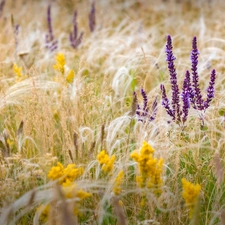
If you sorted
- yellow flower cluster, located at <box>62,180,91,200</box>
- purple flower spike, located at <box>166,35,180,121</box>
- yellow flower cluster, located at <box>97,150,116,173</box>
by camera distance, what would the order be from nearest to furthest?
yellow flower cluster, located at <box>62,180,91,200</box>, yellow flower cluster, located at <box>97,150,116,173</box>, purple flower spike, located at <box>166,35,180,121</box>

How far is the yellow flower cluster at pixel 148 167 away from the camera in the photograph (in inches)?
59.5

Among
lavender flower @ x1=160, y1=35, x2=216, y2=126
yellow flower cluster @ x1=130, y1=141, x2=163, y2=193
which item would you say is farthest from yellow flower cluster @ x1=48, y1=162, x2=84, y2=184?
lavender flower @ x1=160, y1=35, x2=216, y2=126

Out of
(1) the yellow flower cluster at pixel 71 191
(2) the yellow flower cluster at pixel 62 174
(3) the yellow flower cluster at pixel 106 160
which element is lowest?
(1) the yellow flower cluster at pixel 71 191

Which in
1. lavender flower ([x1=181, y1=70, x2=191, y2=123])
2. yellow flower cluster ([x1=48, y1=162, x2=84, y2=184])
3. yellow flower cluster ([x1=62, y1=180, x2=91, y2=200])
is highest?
lavender flower ([x1=181, y1=70, x2=191, y2=123])

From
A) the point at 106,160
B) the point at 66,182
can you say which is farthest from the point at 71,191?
the point at 106,160

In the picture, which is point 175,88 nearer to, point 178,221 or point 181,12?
point 178,221

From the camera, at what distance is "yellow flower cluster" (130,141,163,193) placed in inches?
59.5

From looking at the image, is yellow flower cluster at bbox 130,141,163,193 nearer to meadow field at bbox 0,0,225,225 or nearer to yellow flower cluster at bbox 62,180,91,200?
meadow field at bbox 0,0,225,225

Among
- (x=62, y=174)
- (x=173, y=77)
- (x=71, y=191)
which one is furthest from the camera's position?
(x=173, y=77)

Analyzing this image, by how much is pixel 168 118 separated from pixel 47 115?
1.84ft

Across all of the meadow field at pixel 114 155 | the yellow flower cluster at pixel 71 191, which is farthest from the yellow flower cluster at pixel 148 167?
the yellow flower cluster at pixel 71 191

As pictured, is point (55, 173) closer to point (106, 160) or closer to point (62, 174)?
point (62, 174)

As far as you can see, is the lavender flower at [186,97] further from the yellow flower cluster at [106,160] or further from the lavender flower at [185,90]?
the yellow flower cluster at [106,160]

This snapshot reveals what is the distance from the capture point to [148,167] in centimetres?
154
